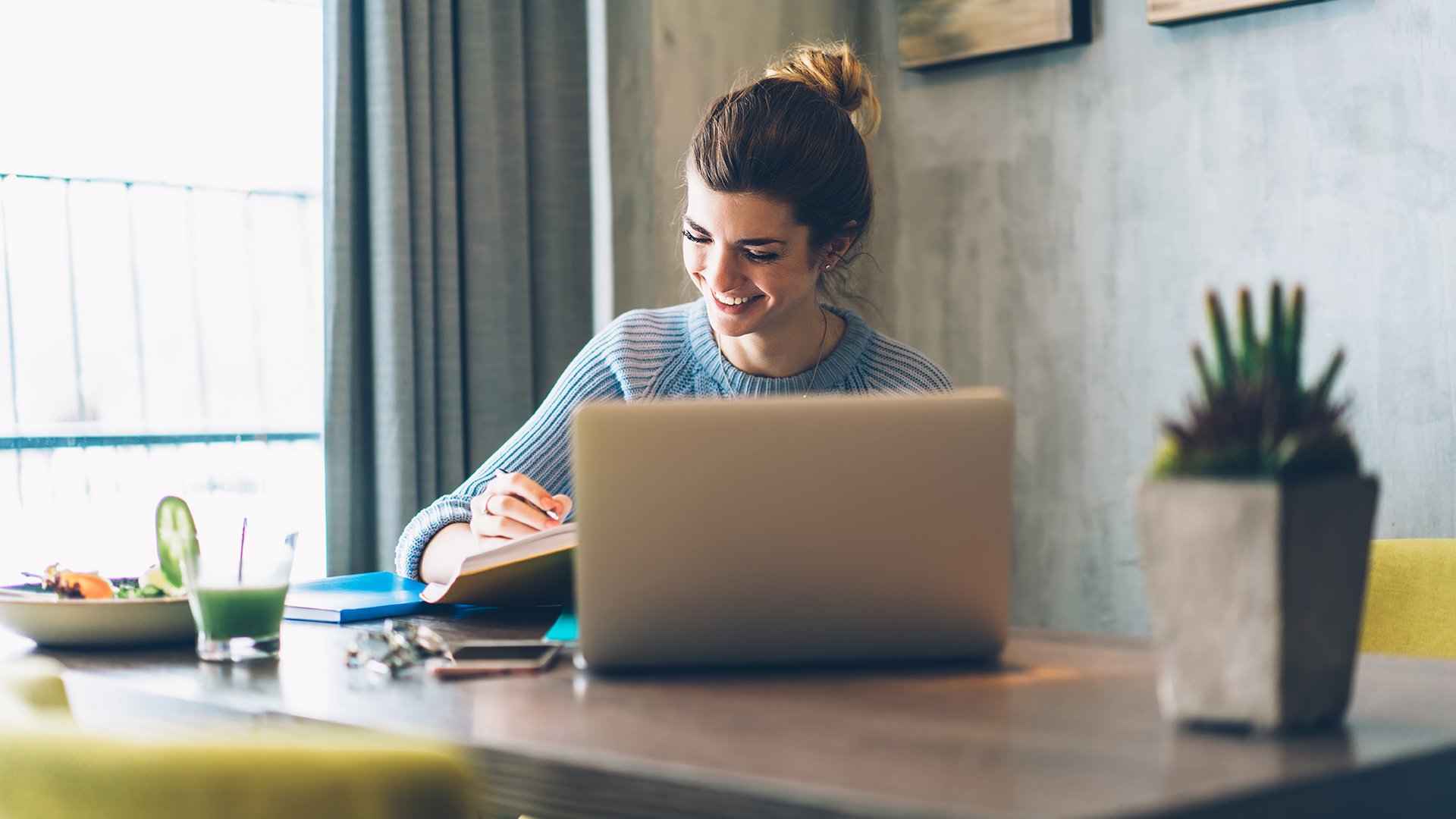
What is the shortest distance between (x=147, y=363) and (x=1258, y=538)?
2.39 meters

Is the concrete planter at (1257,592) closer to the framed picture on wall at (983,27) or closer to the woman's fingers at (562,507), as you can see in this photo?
the woman's fingers at (562,507)

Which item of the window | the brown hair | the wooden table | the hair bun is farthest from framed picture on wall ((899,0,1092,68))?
the wooden table

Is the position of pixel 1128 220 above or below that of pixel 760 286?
above

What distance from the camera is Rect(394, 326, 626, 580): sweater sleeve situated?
1.68 meters

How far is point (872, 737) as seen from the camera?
78cm

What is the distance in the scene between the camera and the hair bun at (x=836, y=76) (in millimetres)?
2098

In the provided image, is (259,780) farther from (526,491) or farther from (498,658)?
(526,491)

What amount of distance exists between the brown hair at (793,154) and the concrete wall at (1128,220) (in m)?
0.91

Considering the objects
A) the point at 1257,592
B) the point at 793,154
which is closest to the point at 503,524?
the point at 793,154

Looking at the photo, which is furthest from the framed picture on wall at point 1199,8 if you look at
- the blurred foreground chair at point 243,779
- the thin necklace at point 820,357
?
the blurred foreground chair at point 243,779

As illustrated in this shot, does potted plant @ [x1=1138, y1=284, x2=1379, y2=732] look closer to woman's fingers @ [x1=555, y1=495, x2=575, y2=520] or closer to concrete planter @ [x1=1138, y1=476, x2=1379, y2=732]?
concrete planter @ [x1=1138, y1=476, x2=1379, y2=732]

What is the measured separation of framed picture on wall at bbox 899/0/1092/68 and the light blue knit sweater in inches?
46.4

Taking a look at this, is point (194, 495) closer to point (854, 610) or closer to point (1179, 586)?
point (854, 610)

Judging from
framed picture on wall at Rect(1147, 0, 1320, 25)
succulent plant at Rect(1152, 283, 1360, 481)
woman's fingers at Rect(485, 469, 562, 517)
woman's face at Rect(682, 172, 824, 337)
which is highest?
framed picture on wall at Rect(1147, 0, 1320, 25)
